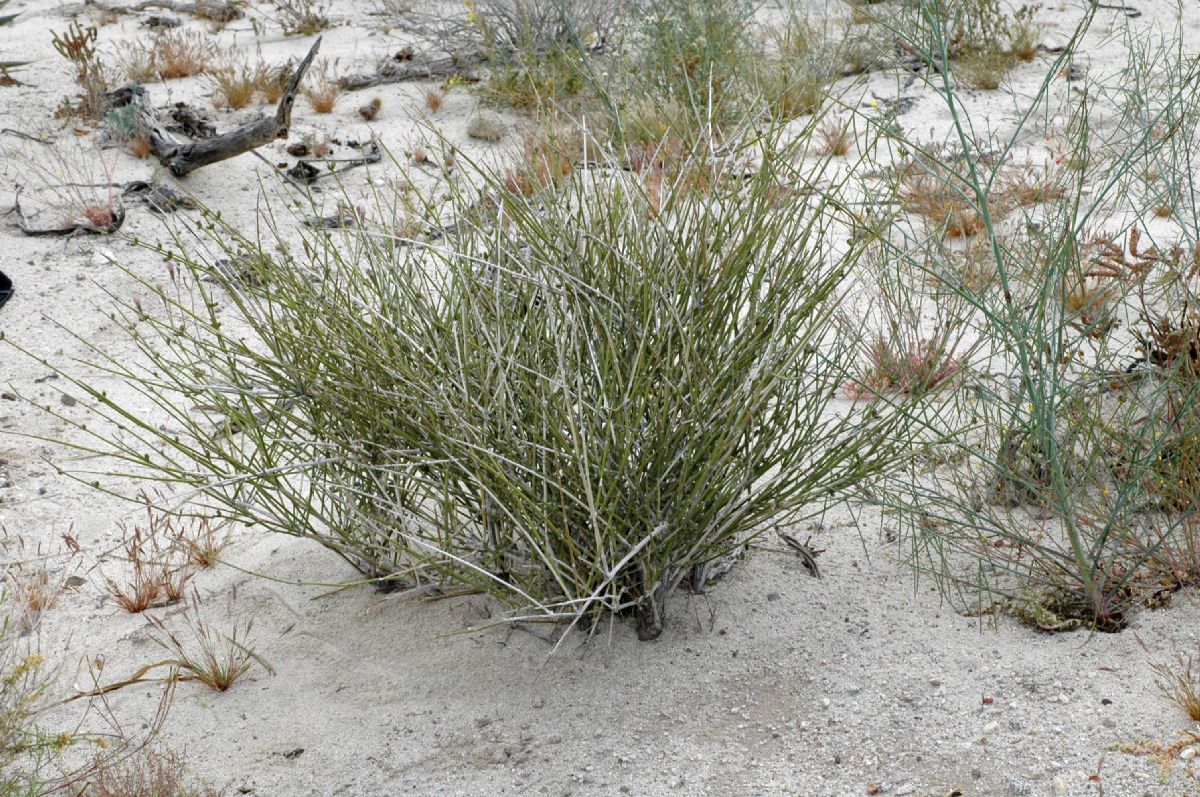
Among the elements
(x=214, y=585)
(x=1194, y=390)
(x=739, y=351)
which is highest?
(x=739, y=351)

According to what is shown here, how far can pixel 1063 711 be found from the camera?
7.81ft

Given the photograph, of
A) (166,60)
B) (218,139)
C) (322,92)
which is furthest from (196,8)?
(218,139)

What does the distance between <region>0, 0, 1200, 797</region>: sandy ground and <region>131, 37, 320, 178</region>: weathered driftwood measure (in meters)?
2.82

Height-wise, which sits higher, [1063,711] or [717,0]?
[717,0]

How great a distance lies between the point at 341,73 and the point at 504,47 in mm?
1327

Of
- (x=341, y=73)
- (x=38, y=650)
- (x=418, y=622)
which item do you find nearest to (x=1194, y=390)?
(x=418, y=622)

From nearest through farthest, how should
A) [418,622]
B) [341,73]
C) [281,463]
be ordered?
[418,622]
[281,463]
[341,73]

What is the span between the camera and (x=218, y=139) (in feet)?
19.4

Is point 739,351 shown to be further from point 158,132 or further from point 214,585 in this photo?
point 158,132

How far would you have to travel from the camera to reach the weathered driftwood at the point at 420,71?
754cm

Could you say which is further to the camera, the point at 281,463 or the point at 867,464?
the point at 281,463

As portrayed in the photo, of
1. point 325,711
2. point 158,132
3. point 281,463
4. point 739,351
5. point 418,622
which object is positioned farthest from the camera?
point 158,132

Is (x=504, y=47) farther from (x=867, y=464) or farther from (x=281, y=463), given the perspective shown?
(x=867, y=464)

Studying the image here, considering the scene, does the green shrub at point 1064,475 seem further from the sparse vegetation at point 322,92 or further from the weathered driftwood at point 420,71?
the weathered driftwood at point 420,71
